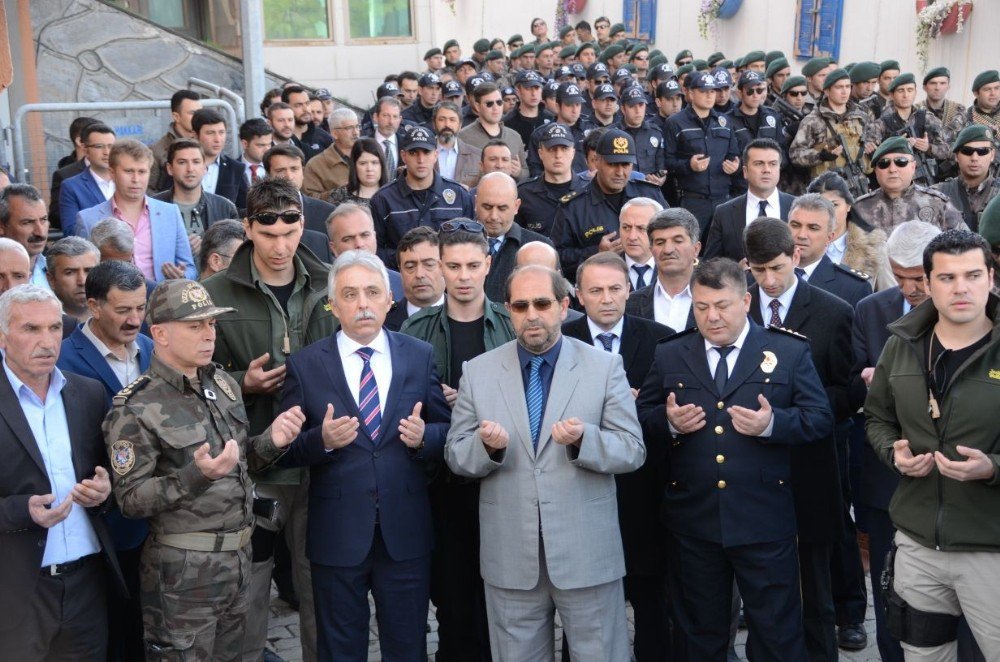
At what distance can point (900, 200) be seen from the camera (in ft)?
24.4

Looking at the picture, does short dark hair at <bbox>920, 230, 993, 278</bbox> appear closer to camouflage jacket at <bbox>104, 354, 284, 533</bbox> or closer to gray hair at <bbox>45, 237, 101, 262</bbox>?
camouflage jacket at <bbox>104, 354, 284, 533</bbox>

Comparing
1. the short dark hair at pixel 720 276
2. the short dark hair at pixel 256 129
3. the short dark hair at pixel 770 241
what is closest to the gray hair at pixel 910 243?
the short dark hair at pixel 770 241

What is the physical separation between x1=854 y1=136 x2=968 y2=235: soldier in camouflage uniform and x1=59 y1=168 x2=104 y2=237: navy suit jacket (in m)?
5.18

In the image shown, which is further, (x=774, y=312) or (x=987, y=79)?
(x=987, y=79)

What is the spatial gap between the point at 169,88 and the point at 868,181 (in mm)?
8183

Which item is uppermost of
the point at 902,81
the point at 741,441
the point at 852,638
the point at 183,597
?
the point at 902,81

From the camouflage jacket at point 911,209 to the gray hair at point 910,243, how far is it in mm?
2103

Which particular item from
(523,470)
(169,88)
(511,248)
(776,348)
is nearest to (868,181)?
(511,248)

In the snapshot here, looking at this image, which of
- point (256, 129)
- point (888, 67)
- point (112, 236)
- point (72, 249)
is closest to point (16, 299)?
point (72, 249)

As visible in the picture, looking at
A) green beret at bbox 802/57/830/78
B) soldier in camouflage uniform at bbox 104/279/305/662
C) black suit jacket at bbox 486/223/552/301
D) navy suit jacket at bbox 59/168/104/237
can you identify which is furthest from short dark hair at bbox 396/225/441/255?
green beret at bbox 802/57/830/78

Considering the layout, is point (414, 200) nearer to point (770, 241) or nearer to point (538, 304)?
point (770, 241)

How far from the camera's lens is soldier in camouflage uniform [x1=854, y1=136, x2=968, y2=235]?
7391 mm

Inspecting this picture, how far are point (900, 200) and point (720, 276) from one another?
3237 millimetres

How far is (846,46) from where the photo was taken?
1759cm
